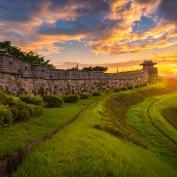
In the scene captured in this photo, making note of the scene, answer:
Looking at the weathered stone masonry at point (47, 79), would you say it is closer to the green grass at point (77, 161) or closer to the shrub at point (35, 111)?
the shrub at point (35, 111)

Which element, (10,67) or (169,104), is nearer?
A: (10,67)

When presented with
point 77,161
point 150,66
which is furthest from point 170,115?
point 150,66

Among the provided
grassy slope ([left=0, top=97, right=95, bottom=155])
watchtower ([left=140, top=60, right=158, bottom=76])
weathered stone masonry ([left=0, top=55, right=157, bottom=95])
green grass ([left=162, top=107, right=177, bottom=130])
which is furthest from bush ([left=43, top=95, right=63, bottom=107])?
watchtower ([left=140, top=60, right=158, bottom=76])

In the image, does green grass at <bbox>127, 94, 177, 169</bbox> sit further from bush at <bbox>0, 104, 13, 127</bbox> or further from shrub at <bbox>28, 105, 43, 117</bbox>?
bush at <bbox>0, 104, 13, 127</bbox>

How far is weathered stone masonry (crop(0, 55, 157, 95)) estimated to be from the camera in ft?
98.4

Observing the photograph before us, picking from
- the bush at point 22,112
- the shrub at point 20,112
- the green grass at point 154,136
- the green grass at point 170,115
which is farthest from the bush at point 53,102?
the green grass at point 170,115

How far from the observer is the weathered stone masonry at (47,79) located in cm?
3000

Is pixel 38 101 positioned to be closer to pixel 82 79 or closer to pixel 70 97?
pixel 70 97

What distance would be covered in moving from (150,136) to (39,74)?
51.9 ft

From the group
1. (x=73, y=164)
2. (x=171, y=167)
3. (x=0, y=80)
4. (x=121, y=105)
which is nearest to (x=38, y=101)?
(x=0, y=80)

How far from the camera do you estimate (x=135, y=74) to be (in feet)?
262

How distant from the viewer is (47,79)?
39906mm

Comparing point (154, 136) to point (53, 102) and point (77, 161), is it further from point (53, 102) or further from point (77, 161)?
point (77, 161)

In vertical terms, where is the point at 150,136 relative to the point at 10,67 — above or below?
below
